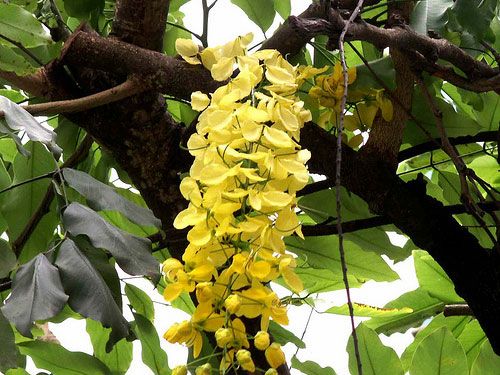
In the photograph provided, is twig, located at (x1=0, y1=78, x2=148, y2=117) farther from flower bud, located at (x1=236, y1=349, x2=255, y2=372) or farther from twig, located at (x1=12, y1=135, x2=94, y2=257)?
flower bud, located at (x1=236, y1=349, x2=255, y2=372)

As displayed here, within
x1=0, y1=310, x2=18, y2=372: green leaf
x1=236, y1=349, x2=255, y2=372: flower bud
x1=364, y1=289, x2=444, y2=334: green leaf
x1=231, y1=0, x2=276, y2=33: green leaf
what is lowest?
x1=364, y1=289, x2=444, y2=334: green leaf

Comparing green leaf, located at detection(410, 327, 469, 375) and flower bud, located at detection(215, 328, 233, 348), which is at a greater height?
flower bud, located at detection(215, 328, 233, 348)

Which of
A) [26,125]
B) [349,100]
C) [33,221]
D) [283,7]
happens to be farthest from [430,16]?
[33,221]

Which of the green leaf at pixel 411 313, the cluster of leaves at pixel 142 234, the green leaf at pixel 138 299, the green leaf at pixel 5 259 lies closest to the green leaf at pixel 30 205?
the cluster of leaves at pixel 142 234

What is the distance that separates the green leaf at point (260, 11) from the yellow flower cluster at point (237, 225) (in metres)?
0.35

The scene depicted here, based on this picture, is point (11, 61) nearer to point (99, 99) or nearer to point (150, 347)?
point (99, 99)

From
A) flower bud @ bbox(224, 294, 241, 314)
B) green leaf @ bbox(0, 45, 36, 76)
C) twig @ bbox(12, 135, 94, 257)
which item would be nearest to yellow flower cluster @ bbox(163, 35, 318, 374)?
flower bud @ bbox(224, 294, 241, 314)

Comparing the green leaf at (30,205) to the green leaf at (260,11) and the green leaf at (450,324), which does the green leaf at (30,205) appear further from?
the green leaf at (450,324)

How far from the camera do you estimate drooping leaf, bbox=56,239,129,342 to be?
1.60 ft

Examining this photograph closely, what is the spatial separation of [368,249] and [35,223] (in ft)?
1.15

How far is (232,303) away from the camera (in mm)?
430

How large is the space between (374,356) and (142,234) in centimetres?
28

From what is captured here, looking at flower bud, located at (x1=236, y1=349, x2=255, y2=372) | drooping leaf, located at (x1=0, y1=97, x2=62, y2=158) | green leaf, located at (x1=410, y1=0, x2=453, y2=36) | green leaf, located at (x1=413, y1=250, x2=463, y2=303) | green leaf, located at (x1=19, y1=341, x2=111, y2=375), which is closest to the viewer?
flower bud, located at (x1=236, y1=349, x2=255, y2=372)

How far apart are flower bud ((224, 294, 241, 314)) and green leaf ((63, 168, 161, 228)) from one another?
0.48 ft
